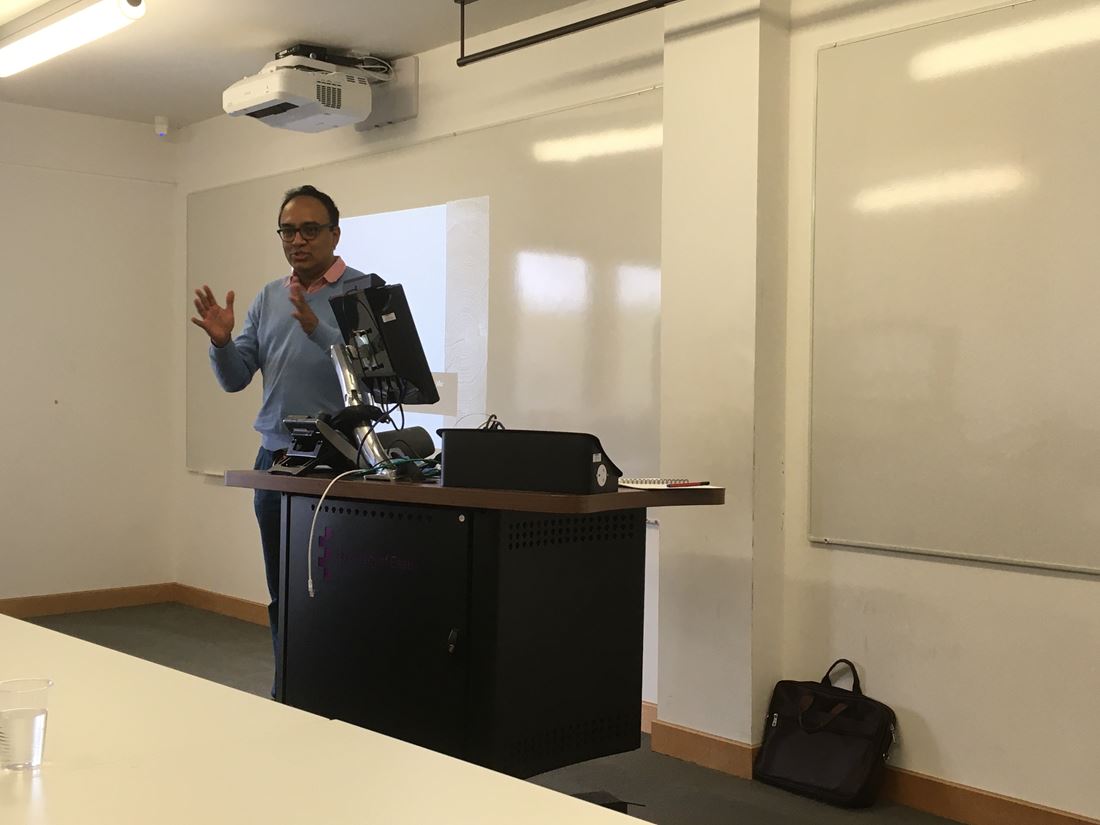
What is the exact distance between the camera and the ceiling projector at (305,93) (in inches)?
188

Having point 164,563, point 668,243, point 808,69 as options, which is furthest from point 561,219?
point 164,563

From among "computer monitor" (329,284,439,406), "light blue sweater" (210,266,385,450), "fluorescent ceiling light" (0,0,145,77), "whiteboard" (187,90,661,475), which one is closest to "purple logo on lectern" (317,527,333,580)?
"computer monitor" (329,284,439,406)

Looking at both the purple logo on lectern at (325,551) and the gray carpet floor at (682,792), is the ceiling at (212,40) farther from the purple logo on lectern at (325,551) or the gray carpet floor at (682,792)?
the gray carpet floor at (682,792)

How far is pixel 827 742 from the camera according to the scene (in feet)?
11.2

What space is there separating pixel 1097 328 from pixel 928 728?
48.3 inches

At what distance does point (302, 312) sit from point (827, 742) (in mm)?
1983

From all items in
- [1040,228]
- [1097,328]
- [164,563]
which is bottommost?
[164,563]

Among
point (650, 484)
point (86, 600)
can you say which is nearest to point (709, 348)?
point (650, 484)

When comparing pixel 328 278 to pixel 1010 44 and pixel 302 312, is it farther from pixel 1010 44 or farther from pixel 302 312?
pixel 1010 44

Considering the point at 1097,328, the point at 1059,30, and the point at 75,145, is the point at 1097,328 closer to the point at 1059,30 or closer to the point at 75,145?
the point at 1059,30

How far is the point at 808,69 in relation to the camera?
363 centimetres

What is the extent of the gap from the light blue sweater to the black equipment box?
38.7 inches

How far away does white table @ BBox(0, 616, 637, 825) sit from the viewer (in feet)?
3.79

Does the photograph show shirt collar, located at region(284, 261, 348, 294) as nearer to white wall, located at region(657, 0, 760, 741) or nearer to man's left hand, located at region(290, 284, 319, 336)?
man's left hand, located at region(290, 284, 319, 336)
